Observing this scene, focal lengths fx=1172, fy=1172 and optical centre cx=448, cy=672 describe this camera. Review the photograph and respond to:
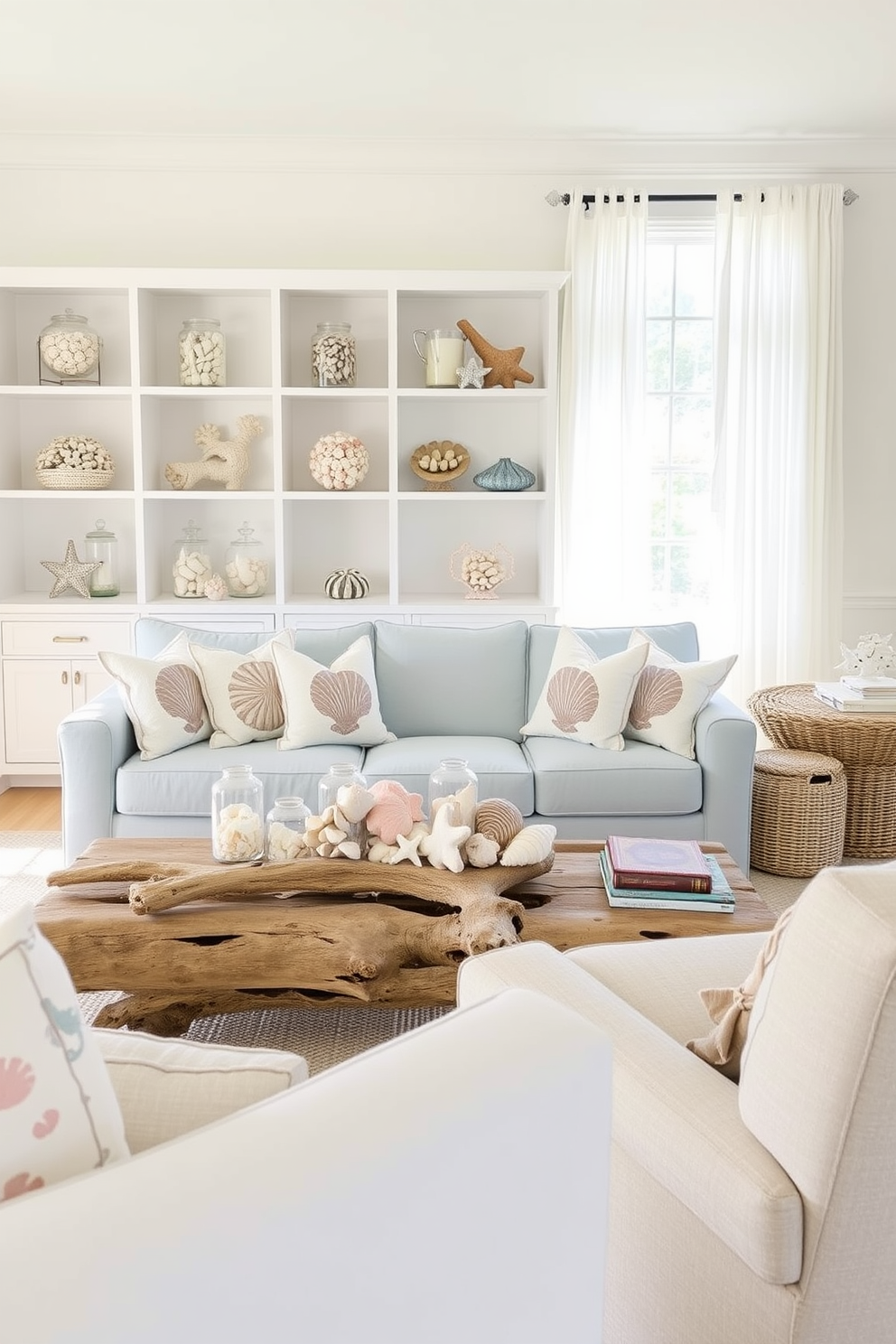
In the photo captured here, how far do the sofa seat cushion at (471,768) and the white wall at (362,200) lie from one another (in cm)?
253

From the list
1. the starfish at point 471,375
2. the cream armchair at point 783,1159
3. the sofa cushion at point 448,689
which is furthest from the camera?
the starfish at point 471,375

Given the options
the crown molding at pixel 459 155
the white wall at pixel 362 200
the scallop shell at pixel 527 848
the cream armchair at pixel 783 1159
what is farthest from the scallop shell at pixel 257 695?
the crown molding at pixel 459 155

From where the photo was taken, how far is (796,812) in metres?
3.79

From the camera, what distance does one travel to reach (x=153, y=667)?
365 cm

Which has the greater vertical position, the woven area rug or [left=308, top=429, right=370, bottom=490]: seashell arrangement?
[left=308, top=429, right=370, bottom=490]: seashell arrangement

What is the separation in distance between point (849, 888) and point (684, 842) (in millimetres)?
1635

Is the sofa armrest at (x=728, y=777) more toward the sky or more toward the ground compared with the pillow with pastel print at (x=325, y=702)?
more toward the ground

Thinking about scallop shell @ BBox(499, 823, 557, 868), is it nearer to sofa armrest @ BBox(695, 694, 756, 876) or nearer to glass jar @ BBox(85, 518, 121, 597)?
sofa armrest @ BBox(695, 694, 756, 876)

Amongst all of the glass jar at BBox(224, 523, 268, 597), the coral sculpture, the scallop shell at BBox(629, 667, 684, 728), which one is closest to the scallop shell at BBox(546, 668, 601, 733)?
the scallop shell at BBox(629, 667, 684, 728)

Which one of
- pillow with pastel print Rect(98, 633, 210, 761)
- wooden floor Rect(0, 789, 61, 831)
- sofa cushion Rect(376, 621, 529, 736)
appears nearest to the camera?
pillow with pastel print Rect(98, 633, 210, 761)

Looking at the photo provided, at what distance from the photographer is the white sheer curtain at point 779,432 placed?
5.08 m

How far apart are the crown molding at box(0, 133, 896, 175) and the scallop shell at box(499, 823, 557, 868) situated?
3506 millimetres

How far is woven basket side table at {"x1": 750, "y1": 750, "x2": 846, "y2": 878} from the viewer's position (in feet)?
12.4

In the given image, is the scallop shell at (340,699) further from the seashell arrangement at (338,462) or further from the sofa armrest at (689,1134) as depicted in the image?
the sofa armrest at (689,1134)
